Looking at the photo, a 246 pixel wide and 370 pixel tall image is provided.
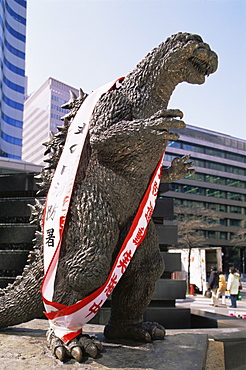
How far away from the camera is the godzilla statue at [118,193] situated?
2862 mm

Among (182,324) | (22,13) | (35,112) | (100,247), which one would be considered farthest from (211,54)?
(35,112)

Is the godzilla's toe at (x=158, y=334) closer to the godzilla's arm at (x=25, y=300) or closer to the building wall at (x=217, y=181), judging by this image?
the godzilla's arm at (x=25, y=300)

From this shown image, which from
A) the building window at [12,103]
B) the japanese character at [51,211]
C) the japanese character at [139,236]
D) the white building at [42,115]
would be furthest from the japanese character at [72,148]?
the white building at [42,115]

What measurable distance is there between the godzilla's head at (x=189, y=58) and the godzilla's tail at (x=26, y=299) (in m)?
2.19

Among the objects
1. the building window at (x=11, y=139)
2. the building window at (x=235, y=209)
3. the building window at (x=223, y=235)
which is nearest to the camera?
the building window at (x=11, y=139)

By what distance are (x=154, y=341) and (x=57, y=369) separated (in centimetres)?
115

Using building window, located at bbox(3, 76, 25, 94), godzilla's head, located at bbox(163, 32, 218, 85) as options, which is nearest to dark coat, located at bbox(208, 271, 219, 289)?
godzilla's head, located at bbox(163, 32, 218, 85)

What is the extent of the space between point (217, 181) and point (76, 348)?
172 feet

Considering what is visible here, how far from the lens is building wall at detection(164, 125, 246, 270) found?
49.3m

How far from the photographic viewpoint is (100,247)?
2879mm

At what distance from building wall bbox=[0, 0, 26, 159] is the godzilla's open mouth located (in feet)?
136

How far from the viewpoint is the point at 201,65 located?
3199 millimetres

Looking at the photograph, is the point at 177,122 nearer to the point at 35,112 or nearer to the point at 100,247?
the point at 100,247

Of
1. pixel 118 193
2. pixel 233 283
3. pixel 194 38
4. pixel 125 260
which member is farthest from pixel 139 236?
pixel 233 283
